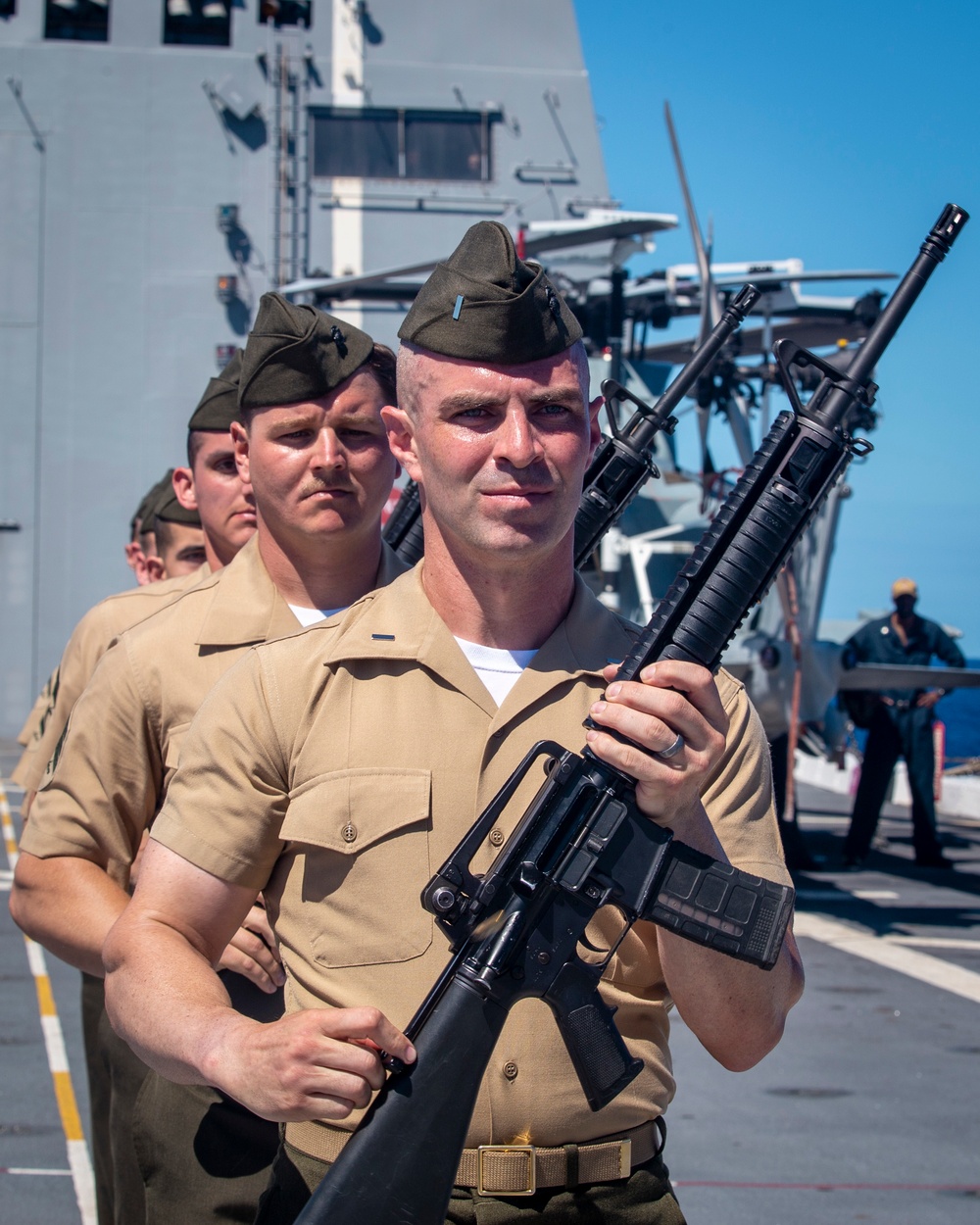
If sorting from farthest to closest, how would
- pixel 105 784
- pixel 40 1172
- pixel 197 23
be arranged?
pixel 197 23, pixel 40 1172, pixel 105 784

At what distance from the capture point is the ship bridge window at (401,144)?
15.8 metres

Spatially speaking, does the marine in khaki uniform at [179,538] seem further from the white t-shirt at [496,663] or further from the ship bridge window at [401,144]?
the ship bridge window at [401,144]

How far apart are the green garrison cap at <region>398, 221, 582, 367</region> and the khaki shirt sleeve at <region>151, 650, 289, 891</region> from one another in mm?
501

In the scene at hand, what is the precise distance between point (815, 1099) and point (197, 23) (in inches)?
589

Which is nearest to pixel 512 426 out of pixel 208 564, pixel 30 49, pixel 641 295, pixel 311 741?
pixel 311 741

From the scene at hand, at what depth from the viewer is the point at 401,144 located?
15.9 metres

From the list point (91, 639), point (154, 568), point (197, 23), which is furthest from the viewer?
point (197, 23)

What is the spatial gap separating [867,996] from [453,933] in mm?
5720

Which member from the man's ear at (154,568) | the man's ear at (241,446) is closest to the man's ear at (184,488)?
the man's ear at (241,446)

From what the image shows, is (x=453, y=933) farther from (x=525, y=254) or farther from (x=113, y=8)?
(x=113, y=8)

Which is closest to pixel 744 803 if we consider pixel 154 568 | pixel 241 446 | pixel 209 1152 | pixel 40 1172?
pixel 209 1152

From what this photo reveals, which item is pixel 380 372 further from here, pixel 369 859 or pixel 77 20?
pixel 77 20

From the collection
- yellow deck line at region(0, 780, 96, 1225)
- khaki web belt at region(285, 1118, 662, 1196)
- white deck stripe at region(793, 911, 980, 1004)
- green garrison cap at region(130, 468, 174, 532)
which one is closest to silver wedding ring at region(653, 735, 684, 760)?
khaki web belt at region(285, 1118, 662, 1196)

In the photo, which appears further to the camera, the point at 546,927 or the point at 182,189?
the point at 182,189
